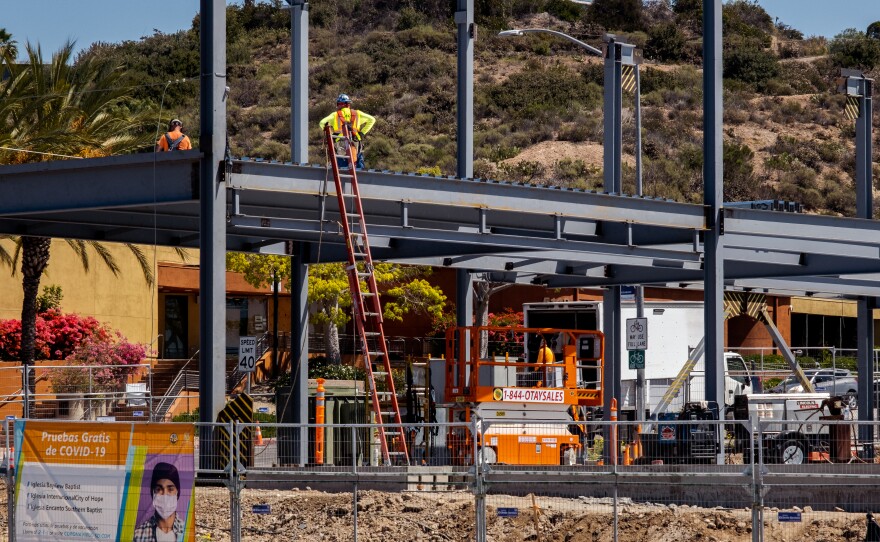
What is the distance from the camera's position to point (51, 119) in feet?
116

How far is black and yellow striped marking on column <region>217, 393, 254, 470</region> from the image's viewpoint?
18.4m

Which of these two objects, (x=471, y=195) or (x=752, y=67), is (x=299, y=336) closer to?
(x=471, y=195)

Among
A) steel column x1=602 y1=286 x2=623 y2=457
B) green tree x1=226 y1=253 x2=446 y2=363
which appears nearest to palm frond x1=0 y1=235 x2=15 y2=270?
green tree x1=226 y1=253 x2=446 y2=363

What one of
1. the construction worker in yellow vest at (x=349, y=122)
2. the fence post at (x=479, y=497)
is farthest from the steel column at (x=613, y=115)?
the fence post at (x=479, y=497)

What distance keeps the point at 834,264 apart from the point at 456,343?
29.1 ft

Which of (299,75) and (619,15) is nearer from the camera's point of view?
(299,75)

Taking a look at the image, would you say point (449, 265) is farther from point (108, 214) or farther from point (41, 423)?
point (41, 423)

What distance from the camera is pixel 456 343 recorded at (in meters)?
25.6

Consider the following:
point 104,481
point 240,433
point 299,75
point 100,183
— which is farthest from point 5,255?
point 104,481

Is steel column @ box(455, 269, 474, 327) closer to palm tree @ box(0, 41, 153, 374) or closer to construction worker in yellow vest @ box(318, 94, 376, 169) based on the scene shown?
construction worker in yellow vest @ box(318, 94, 376, 169)

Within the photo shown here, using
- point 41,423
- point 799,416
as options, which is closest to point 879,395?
point 799,416

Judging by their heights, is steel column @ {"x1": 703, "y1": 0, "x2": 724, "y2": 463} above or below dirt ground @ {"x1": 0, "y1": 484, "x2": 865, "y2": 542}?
above

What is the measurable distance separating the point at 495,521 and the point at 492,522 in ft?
0.21

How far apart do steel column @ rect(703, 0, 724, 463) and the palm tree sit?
55.6ft
